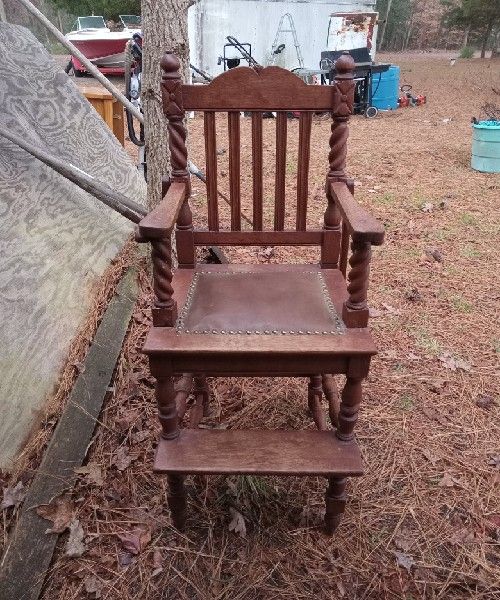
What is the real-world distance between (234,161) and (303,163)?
29 centimetres

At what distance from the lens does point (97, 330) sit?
8.30 feet

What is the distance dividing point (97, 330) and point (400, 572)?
1.72 m

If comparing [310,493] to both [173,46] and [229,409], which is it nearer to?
[229,409]

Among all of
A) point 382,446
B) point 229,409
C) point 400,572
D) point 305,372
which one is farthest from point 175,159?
point 400,572

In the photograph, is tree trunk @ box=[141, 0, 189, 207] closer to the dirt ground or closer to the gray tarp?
the gray tarp

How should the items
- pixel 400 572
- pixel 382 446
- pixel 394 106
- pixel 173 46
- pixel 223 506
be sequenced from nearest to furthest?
pixel 400 572 < pixel 223 506 < pixel 382 446 < pixel 173 46 < pixel 394 106

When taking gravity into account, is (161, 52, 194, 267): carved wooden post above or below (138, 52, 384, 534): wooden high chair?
above

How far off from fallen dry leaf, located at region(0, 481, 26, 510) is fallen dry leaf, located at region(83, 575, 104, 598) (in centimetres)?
41

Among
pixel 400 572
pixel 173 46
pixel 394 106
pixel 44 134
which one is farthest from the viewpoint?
pixel 394 106

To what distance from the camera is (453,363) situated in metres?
2.67

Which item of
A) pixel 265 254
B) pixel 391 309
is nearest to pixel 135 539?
pixel 391 309

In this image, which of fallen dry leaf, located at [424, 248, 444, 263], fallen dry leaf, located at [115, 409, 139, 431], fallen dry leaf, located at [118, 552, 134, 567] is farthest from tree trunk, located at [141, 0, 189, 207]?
fallen dry leaf, located at [424, 248, 444, 263]

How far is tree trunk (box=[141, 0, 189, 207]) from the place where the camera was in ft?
8.54

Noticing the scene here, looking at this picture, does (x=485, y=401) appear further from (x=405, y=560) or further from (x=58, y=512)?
(x=58, y=512)
